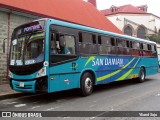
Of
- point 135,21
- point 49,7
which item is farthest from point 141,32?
point 49,7

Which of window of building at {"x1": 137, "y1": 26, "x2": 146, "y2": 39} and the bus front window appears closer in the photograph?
the bus front window

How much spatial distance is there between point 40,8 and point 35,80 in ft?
31.6

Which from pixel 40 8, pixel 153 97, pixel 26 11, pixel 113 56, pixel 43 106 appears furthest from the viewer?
pixel 40 8

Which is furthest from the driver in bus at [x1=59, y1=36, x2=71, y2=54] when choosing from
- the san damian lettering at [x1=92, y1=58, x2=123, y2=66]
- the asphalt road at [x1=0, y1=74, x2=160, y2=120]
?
the san damian lettering at [x1=92, y1=58, x2=123, y2=66]

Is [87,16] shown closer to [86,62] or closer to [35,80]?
[86,62]

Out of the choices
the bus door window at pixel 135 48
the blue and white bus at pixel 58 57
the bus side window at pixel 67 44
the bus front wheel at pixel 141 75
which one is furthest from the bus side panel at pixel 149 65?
the bus side window at pixel 67 44

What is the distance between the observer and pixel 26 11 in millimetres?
14539

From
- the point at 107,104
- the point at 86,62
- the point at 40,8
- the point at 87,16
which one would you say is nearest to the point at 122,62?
the point at 86,62

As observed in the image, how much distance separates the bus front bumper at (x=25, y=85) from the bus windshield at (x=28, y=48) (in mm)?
656

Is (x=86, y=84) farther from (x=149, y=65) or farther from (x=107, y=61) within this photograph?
(x=149, y=65)

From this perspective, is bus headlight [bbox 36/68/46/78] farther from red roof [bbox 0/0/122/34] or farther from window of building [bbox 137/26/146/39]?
window of building [bbox 137/26/146/39]

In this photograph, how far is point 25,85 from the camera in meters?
8.85

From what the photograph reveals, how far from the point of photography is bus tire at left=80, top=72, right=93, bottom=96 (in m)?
10.1

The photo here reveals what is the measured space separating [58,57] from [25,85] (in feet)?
4.91
